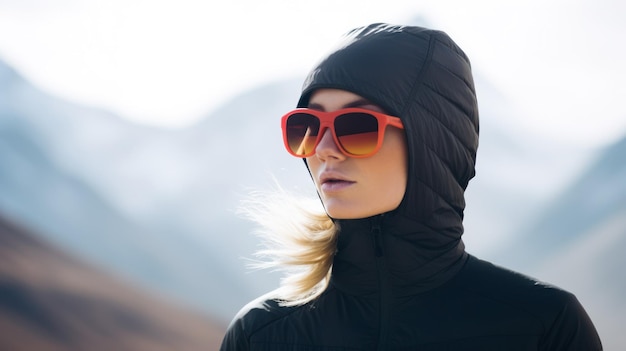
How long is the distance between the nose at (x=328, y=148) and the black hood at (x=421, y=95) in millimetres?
168

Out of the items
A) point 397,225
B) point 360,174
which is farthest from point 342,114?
point 397,225

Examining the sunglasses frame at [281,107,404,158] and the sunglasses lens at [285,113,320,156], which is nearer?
the sunglasses frame at [281,107,404,158]

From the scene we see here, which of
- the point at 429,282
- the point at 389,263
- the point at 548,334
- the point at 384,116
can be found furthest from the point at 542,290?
the point at 384,116

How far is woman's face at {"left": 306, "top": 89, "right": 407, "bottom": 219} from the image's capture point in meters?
2.12

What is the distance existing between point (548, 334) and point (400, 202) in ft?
2.04

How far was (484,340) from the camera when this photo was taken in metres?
2.09

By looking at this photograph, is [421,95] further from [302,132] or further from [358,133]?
[302,132]

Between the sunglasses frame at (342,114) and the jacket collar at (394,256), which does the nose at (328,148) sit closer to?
the sunglasses frame at (342,114)

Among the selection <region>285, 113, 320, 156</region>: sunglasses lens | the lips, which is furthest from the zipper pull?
<region>285, 113, 320, 156</region>: sunglasses lens

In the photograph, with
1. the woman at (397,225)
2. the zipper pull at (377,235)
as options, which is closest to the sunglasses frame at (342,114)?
the woman at (397,225)

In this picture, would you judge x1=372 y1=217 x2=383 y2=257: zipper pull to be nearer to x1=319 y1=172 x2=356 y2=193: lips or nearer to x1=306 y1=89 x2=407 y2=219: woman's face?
x1=306 y1=89 x2=407 y2=219: woman's face

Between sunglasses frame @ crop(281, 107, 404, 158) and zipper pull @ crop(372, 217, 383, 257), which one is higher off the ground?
sunglasses frame @ crop(281, 107, 404, 158)

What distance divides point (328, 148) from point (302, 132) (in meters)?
0.18

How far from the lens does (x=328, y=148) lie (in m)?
2.10
